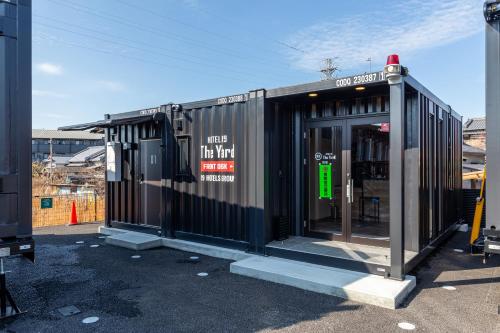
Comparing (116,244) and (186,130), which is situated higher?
(186,130)

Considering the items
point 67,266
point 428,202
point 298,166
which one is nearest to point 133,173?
point 67,266

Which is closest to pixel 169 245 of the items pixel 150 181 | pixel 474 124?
pixel 150 181

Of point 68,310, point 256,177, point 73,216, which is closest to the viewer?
point 68,310

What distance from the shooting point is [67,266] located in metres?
5.90

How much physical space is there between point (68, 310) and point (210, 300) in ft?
5.25

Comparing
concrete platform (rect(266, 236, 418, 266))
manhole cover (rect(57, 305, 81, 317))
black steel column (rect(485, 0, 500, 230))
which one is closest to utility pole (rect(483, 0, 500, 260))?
black steel column (rect(485, 0, 500, 230))

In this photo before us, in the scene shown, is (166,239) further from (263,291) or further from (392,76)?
(392,76)

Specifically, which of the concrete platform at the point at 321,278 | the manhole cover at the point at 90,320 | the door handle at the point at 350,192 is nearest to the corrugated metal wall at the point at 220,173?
the concrete platform at the point at 321,278

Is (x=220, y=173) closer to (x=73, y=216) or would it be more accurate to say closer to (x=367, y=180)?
(x=367, y=180)

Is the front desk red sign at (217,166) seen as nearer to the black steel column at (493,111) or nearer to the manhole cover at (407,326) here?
the manhole cover at (407,326)

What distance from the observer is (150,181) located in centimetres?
808

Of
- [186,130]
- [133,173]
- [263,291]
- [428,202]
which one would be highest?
[186,130]

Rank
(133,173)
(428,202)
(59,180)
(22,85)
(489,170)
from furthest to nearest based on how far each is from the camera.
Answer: (59,180) → (133,173) → (428,202) → (489,170) → (22,85)

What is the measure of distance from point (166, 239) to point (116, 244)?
104cm
